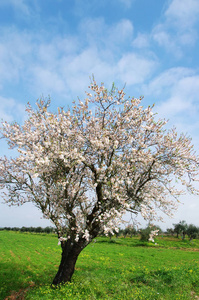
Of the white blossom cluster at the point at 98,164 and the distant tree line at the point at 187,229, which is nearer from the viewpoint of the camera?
the white blossom cluster at the point at 98,164

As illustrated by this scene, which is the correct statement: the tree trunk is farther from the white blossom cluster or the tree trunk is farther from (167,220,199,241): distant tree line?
(167,220,199,241): distant tree line

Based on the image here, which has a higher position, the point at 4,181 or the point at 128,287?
the point at 4,181

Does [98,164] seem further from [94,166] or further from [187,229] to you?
[187,229]

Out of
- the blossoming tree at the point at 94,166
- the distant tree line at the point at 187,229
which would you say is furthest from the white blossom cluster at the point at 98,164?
the distant tree line at the point at 187,229

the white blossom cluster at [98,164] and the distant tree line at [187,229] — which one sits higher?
the white blossom cluster at [98,164]

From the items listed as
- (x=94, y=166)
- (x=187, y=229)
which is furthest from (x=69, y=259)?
(x=187, y=229)

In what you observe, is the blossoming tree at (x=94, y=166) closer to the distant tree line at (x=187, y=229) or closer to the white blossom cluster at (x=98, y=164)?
the white blossom cluster at (x=98, y=164)

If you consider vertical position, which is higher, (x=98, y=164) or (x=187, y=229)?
(x=98, y=164)

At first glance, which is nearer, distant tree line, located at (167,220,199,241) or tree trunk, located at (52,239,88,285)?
tree trunk, located at (52,239,88,285)

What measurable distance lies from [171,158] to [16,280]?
48.7 feet

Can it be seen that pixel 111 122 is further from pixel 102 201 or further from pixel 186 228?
pixel 186 228

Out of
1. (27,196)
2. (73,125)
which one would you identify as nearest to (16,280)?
(27,196)

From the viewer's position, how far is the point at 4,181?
1305 cm

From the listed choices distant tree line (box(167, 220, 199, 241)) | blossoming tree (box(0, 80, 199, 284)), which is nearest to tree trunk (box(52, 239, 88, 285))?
blossoming tree (box(0, 80, 199, 284))
